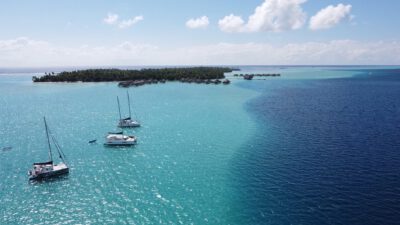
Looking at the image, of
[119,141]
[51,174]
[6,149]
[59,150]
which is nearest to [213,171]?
[119,141]

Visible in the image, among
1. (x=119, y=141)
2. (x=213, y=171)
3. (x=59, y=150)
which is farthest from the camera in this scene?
(x=119, y=141)

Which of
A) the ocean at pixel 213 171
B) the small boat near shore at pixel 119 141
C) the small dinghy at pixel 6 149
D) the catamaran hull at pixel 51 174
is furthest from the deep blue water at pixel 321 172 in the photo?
the small dinghy at pixel 6 149

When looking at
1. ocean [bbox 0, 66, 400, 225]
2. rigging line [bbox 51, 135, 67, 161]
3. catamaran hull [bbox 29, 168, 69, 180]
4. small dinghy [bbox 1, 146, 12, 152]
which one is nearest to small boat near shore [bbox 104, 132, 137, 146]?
ocean [bbox 0, 66, 400, 225]

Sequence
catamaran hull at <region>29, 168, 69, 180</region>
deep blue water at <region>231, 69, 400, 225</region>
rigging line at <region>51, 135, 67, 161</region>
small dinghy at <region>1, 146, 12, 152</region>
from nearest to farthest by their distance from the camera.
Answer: deep blue water at <region>231, 69, 400, 225</region>
catamaran hull at <region>29, 168, 69, 180</region>
rigging line at <region>51, 135, 67, 161</region>
small dinghy at <region>1, 146, 12, 152</region>

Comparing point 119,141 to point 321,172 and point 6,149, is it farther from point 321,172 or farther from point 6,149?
point 321,172

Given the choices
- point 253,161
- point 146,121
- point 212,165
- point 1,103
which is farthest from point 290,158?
point 1,103

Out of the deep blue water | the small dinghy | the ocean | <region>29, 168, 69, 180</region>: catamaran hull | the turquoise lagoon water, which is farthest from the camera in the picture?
the small dinghy

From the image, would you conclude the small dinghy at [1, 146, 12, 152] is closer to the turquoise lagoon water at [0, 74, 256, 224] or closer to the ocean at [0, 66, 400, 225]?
the ocean at [0, 66, 400, 225]
